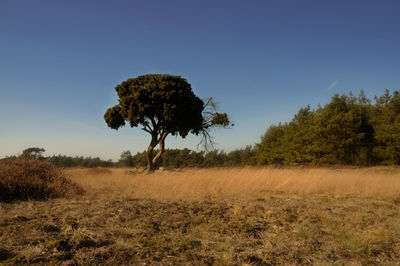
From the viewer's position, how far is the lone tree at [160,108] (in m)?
13.7

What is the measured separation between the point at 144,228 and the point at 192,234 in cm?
60

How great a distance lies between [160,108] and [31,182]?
10036 millimetres

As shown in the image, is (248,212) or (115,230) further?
(248,212)

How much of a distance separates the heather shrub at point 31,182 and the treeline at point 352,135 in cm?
2801

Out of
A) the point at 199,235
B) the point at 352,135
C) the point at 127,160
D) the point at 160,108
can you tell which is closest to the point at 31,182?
the point at 199,235

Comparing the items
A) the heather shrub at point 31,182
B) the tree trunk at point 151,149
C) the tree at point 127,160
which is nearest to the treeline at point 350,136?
the tree trunk at point 151,149

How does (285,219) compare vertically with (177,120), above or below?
below

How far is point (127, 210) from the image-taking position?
131 inches

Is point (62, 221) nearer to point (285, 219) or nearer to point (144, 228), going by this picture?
point (144, 228)

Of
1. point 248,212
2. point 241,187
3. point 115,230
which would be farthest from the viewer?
point 241,187

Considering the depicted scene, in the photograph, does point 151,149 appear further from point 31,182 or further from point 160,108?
point 31,182

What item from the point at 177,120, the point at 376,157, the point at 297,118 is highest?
the point at 297,118

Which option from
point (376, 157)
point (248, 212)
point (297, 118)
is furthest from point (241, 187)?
point (297, 118)

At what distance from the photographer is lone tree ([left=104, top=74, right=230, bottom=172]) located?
13.7m
